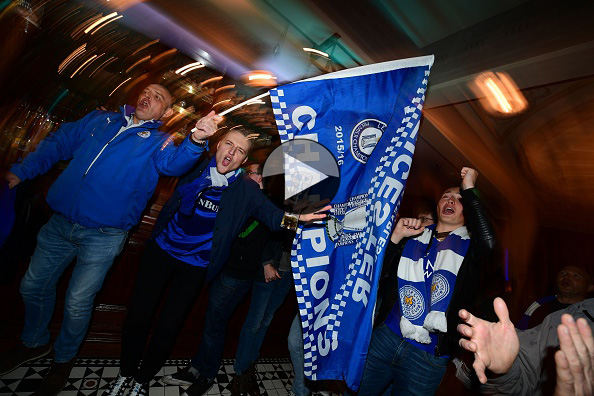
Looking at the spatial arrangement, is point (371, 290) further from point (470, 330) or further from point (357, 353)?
point (470, 330)

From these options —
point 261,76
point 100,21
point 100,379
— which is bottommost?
point 100,379

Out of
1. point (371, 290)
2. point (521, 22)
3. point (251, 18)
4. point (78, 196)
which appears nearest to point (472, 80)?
point (521, 22)

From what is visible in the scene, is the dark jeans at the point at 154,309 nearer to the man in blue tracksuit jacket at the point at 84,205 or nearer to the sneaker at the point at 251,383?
the man in blue tracksuit jacket at the point at 84,205

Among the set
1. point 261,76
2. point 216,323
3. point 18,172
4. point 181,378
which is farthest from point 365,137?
point 261,76

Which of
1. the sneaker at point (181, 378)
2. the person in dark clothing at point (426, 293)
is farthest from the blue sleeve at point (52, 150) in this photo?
the person in dark clothing at point (426, 293)

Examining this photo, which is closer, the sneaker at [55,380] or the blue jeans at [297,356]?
the sneaker at [55,380]

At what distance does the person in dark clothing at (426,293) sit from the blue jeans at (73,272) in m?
2.13

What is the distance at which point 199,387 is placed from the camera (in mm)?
2545

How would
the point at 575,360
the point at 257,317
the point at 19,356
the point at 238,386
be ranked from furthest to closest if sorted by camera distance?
1. the point at 257,317
2. the point at 238,386
3. the point at 19,356
4. the point at 575,360

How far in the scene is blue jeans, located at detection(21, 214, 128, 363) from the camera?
201 cm

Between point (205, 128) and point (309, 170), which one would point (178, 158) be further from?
point (309, 170)

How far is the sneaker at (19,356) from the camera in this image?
2069 millimetres

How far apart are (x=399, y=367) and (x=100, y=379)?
253 cm

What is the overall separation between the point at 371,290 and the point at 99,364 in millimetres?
2727
